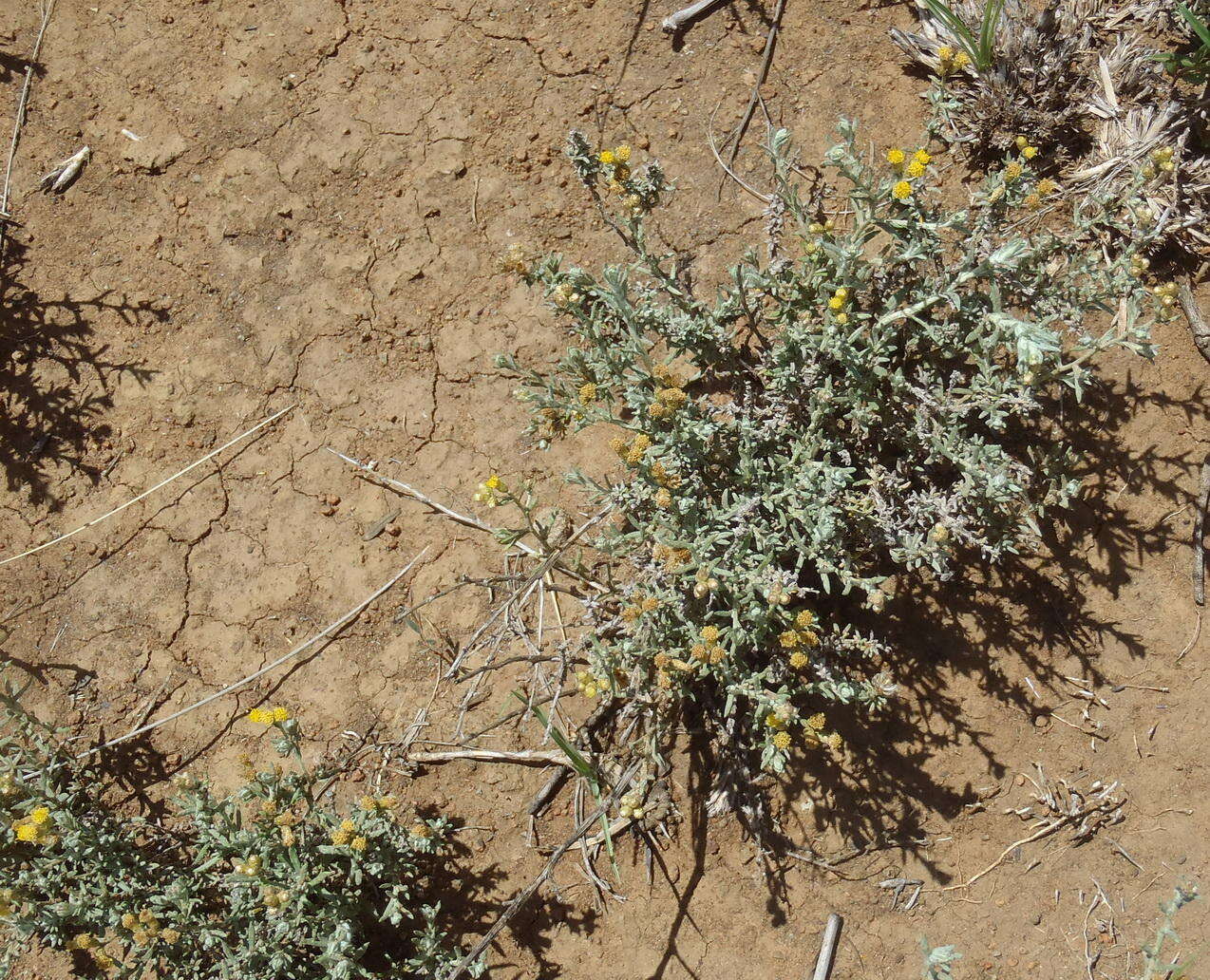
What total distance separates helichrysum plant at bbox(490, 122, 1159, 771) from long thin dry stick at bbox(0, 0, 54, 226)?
2.60 metres

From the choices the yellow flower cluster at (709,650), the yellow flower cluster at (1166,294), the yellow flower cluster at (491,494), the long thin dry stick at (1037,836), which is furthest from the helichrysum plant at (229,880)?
the yellow flower cluster at (1166,294)

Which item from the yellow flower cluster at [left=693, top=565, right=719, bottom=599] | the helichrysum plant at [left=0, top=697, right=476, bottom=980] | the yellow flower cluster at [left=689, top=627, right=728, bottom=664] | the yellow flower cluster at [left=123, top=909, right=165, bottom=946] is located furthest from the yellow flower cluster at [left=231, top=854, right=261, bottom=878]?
the yellow flower cluster at [left=693, top=565, right=719, bottom=599]

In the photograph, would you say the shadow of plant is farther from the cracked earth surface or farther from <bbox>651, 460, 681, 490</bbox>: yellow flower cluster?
<bbox>651, 460, 681, 490</bbox>: yellow flower cluster

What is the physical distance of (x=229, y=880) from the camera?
322 centimetres

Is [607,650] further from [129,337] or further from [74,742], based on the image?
[129,337]

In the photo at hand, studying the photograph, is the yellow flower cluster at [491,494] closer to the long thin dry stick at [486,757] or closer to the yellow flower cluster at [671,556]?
the yellow flower cluster at [671,556]

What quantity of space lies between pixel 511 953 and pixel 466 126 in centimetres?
345

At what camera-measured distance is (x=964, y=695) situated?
365 centimetres

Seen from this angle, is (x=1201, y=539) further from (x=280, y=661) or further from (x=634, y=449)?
(x=280, y=661)

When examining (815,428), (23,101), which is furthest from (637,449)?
(23,101)

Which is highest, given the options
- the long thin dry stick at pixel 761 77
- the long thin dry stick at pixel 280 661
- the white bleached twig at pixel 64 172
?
the white bleached twig at pixel 64 172

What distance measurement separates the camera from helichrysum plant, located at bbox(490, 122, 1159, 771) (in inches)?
118

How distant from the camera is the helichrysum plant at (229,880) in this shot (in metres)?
3.26

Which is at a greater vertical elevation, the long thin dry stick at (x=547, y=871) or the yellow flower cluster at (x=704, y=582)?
the yellow flower cluster at (x=704, y=582)
